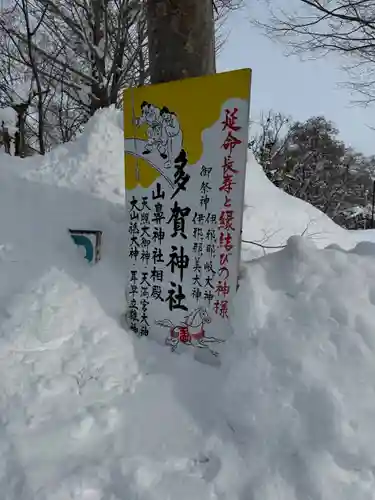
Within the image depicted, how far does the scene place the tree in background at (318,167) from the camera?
13.3m

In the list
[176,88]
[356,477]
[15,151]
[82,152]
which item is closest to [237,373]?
[356,477]

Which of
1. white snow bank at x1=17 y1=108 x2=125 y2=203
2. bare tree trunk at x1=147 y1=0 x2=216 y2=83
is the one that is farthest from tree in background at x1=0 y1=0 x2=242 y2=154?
bare tree trunk at x1=147 y1=0 x2=216 y2=83

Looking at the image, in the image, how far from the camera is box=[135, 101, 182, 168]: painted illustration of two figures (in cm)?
263

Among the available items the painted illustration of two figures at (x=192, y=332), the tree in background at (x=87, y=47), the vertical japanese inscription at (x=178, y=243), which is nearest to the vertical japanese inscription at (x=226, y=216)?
the painted illustration of two figures at (x=192, y=332)

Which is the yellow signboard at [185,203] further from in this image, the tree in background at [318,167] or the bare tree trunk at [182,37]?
the tree in background at [318,167]

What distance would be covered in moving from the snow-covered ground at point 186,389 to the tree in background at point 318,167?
995 cm

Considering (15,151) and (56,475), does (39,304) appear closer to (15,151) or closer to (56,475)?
(56,475)

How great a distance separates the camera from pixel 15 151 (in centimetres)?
862

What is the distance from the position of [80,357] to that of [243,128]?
64.2 inches

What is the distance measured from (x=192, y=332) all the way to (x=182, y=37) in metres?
1.93

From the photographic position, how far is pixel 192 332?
2645 millimetres

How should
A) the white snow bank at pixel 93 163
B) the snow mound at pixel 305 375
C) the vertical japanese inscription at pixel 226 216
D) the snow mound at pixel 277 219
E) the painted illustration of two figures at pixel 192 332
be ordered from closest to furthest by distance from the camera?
the snow mound at pixel 305 375 < the vertical japanese inscription at pixel 226 216 < the painted illustration of two figures at pixel 192 332 < the white snow bank at pixel 93 163 < the snow mound at pixel 277 219

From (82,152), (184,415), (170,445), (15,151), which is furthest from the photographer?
(15,151)

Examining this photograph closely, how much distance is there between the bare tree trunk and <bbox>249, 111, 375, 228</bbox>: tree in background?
374 inches
